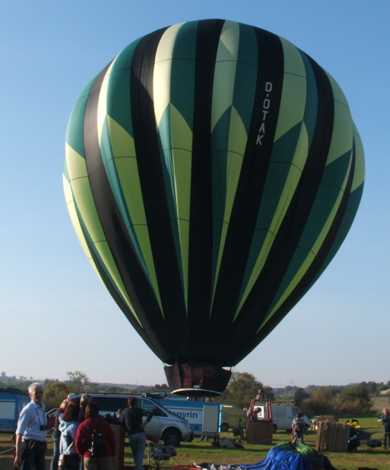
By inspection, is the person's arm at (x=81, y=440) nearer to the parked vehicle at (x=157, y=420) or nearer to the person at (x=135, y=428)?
the person at (x=135, y=428)

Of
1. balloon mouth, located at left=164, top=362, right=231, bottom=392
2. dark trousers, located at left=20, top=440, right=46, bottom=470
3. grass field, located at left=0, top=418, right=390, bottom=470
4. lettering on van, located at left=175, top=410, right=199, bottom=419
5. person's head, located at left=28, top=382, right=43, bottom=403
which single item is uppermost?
balloon mouth, located at left=164, top=362, right=231, bottom=392

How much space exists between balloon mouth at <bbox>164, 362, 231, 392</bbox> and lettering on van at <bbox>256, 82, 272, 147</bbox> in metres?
6.04

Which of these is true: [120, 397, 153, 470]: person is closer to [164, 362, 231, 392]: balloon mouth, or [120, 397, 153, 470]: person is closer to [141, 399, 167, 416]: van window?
[164, 362, 231, 392]: balloon mouth

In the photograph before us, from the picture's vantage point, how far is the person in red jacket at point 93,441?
9102 mm

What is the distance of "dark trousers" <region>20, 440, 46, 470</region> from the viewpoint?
964 centimetres

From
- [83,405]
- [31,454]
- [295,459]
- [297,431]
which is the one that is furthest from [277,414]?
[31,454]

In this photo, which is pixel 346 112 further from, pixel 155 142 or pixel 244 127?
pixel 155 142

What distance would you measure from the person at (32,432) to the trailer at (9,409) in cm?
1646

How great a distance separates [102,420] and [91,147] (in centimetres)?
1369

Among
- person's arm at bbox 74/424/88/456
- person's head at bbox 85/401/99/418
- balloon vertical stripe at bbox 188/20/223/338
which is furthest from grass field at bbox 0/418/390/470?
person's head at bbox 85/401/99/418

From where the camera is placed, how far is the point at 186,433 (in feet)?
70.8

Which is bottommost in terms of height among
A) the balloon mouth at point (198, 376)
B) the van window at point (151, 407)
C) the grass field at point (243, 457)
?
the grass field at point (243, 457)

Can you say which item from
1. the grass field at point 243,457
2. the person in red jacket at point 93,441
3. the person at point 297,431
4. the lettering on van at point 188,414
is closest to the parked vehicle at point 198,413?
the lettering on van at point 188,414

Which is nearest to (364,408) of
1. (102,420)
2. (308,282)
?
(308,282)
